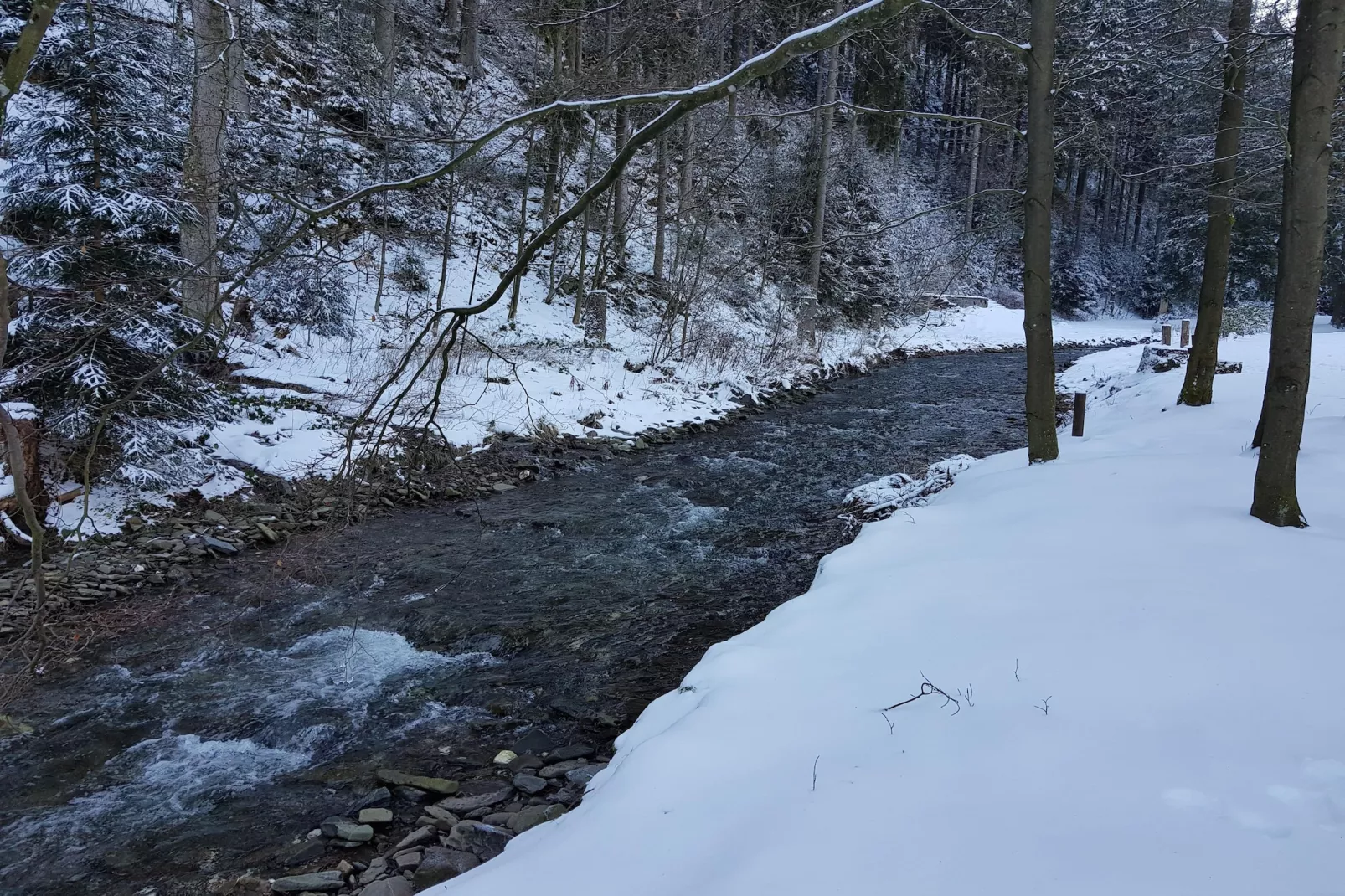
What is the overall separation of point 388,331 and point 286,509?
293 inches

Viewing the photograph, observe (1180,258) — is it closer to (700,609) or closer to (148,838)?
(700,609)

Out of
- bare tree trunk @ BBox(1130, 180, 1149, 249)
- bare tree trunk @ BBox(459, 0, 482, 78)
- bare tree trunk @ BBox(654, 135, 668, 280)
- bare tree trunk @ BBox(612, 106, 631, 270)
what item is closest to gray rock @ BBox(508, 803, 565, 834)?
bare tree trunk @ BBox(612, 106, 631, 270)

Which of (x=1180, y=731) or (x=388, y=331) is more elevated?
(x=388, y=331)

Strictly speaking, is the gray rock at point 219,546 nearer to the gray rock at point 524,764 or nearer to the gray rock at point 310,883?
the gray rock at point 524,764

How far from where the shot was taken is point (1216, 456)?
7383 millimetres

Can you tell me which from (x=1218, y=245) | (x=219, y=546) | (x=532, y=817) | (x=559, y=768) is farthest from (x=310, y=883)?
(x=1218, y=245)

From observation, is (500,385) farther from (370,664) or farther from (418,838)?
(418,838)

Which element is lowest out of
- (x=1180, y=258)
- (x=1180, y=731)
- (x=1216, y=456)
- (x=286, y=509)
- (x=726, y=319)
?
(x=286, y=509)

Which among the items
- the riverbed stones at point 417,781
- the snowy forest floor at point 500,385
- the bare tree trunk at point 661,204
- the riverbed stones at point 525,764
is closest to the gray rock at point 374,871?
the riverbed stones at point 417,781

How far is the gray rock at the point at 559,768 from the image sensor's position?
15.2 ft

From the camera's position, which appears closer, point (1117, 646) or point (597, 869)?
point (597, 869)

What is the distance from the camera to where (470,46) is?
23.9 metres

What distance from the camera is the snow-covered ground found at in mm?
2527

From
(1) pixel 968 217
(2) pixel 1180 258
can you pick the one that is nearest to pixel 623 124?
(1) pixel 968 217
